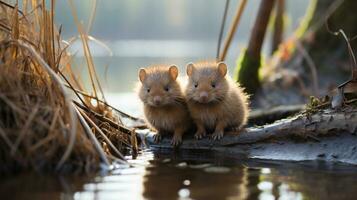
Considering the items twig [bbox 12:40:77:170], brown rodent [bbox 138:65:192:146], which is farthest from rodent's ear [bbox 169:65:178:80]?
twig [bbox 12:40:77:170]

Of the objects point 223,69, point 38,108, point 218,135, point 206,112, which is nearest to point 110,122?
point 206,112

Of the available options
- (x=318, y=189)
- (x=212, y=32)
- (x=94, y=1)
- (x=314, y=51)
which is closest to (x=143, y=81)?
(x=94, y=1)

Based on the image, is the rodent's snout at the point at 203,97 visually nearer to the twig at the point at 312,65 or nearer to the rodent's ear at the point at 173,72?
the rodent's ear at the point at 173,72

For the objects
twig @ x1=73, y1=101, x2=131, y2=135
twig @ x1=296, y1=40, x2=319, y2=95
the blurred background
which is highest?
the blurred background

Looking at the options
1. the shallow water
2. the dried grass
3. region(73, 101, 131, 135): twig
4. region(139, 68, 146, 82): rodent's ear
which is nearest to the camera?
the shallow water

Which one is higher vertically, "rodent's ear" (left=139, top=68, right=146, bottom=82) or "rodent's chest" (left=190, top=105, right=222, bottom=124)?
Result: "rodent's ear" (left=139, top=68, right=146, bottom=82)

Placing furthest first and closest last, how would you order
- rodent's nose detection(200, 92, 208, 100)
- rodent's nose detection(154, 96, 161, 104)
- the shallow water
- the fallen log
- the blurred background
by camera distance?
the blurred background < rodent's nose detection(154, 96, 161, 104) < rodent's nose detection(200, 92, 208, 100) < the fallen log < the shallow water

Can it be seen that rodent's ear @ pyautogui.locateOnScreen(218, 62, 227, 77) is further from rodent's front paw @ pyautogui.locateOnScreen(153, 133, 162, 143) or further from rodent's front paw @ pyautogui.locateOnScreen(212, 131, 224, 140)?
rodent's front paw @ pyautogui.locateOnScreen(153, 133, 162, 143)
